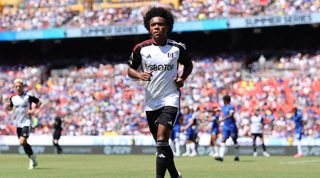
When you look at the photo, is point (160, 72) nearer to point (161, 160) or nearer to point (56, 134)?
point (161, 160)

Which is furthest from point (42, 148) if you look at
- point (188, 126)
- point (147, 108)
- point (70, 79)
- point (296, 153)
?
point (147, 108)

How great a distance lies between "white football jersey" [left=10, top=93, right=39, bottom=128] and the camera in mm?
21953

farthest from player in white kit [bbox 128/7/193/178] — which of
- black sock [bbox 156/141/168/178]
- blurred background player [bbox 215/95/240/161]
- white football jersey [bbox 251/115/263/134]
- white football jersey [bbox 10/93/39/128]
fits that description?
white football jersey [bbox 251/115/263/134]

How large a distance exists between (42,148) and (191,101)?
8489 millimetres

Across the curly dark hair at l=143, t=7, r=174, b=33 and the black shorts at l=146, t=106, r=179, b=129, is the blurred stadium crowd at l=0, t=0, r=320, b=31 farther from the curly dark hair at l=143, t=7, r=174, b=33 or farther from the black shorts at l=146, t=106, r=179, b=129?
the black shorts at l=146, t=106, r=179, b=129

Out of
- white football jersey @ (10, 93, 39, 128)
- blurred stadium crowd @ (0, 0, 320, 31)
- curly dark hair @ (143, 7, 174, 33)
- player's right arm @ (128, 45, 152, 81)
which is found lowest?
white football jersey @ (10, 93, 39, 128)

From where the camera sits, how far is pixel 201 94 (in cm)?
4359

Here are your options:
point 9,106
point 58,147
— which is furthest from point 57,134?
point 9,106

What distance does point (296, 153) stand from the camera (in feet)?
117

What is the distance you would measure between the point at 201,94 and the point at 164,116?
102ft

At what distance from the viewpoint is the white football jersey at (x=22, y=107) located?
21953 millimetres

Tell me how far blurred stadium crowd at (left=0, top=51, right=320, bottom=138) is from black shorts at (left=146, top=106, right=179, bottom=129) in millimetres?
24932

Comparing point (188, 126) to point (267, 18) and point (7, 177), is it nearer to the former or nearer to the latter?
point (267, 18)

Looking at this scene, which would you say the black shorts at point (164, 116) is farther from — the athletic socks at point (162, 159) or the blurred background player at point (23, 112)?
the blurred background player at point (23, 112)
